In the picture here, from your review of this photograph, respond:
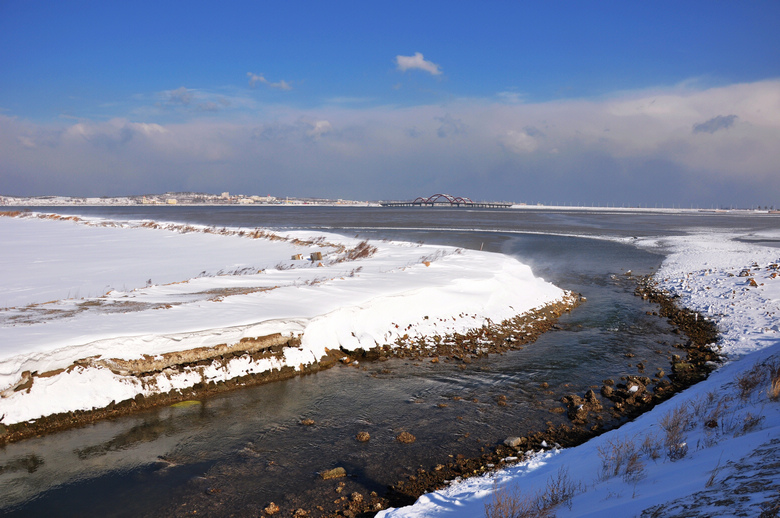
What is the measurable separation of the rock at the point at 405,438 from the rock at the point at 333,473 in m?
1.31

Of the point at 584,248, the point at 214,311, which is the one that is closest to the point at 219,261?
the point at 214,311

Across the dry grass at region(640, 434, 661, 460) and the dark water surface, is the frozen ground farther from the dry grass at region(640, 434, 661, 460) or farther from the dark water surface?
the dark water surface

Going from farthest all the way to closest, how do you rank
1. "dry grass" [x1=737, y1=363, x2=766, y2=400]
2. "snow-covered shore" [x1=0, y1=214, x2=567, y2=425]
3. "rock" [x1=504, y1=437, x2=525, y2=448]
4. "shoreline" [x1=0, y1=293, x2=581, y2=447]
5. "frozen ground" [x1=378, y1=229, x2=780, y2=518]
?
"snow-covered shore" [x1=0, y1=214, x2=567, y2=425], "shoreline" [x1=0, y1=293, x2=581, y2=447], "dry grass" [x1=737, y1=363, x2=766, y2=400], "rock" [x1=504, y1=437, x2=525, y2=448], "frozen ground" [x1=378, y1=229, x2=780, y2=518]

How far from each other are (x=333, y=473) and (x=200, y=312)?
6688 mm

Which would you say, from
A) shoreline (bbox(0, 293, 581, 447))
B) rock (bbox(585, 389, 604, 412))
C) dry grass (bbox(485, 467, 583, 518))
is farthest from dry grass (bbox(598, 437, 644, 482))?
shoreline (bbox(0, 293, 581, 447))

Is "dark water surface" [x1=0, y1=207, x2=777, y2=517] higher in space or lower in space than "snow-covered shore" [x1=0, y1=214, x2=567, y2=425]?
lower

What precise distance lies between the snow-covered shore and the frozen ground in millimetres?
6110

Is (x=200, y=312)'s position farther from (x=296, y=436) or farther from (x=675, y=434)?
(x=675, y=434)

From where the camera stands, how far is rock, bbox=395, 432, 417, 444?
7.79m

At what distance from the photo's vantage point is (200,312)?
11.8 metres

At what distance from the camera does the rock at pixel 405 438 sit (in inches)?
307

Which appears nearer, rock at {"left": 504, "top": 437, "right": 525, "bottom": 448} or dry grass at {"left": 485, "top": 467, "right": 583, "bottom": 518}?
dry grass at {"left": 485, "top": 467, "right": 583, "bottom": 518}

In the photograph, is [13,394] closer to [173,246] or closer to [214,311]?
[214,311]

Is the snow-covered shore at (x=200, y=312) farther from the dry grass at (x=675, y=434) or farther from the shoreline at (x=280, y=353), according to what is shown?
the dry grass at (x=675, y=434)
